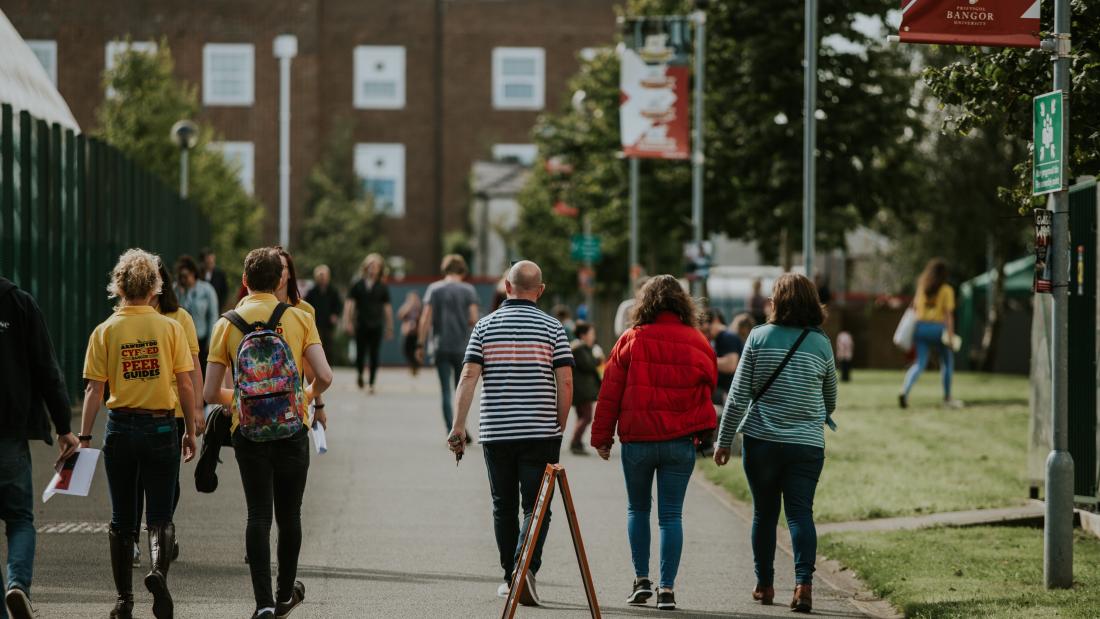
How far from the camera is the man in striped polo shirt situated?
8391 mm

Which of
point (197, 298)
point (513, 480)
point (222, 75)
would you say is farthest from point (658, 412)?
point (222, 75)

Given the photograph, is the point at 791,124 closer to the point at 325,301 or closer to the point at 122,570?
the point at 325,301

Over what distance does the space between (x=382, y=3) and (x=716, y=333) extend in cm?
4451

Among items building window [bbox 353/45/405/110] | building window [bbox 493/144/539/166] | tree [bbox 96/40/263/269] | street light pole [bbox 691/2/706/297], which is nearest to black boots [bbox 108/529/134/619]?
street light pole [bbox 691/2/706/297]

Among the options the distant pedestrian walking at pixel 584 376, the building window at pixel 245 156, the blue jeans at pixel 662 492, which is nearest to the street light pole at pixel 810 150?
the distant pedestrian walking at pixel 584 376

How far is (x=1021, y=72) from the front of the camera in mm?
10328

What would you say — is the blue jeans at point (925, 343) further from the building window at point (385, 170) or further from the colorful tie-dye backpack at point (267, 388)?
the building window at point (385, 170)

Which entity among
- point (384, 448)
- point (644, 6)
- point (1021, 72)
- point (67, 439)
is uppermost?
point (644, 6)

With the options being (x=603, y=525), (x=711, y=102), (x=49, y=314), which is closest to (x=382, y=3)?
(x=711, y=102)

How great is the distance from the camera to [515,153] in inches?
2344

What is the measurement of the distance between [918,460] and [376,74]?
43935mm

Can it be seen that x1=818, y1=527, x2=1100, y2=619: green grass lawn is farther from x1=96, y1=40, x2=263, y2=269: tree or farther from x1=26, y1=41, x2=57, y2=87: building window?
x1=26, y1=41, x2=57, y2=87: building window

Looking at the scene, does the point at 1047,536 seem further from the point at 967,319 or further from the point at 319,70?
the point at 319,70

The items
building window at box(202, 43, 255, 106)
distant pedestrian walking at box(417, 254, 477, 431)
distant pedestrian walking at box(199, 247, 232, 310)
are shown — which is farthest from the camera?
building window at box(202, 43, 255, 106)
